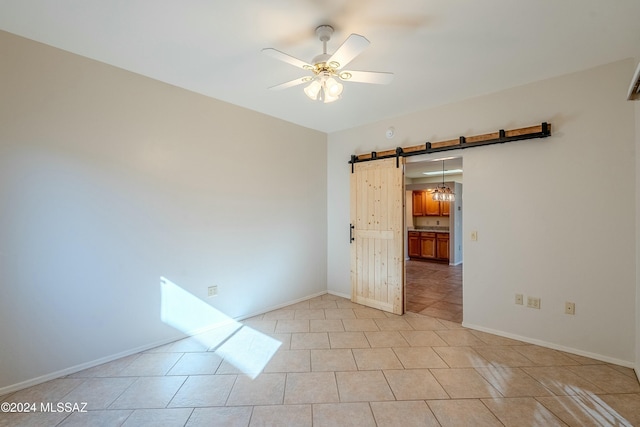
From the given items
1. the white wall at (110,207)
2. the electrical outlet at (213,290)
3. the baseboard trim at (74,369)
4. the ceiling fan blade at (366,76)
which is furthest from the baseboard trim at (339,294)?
the ceiling fan blade at (366,76)

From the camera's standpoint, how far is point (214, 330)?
3.32 m

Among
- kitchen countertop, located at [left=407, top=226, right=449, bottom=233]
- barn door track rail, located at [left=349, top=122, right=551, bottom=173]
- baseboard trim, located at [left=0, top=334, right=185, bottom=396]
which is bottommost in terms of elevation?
baseboard trim, located at [left=0, top=334, right=185, bottom=396]

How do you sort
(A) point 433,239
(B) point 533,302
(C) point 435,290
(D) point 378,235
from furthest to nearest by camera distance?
(A) point 433,239
(C) point 435,290
(D) point 378,235
(B) point 533,302

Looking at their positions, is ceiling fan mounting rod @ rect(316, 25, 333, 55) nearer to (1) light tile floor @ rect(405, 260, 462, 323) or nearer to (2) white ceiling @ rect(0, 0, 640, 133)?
(2) white ceiling @ rect(0, 0, 640, 133)

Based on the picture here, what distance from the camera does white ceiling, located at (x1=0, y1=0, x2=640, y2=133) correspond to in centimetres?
191

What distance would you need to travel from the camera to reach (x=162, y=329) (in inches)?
116

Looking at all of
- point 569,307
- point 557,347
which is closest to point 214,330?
point 557,347

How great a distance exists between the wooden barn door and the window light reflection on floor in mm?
1718

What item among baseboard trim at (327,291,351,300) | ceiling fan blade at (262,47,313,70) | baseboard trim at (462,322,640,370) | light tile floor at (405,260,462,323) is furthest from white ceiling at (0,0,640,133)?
baseboard trim at (327,291,351,300)

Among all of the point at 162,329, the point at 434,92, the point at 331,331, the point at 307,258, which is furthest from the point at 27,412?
the point at 434,92

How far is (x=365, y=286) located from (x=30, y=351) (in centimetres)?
361

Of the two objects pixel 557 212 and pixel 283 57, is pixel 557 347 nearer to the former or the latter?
pixel 557 212

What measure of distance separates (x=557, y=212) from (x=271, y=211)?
3273mm

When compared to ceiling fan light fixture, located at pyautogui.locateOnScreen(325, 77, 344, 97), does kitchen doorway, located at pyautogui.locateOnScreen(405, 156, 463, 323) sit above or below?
below
